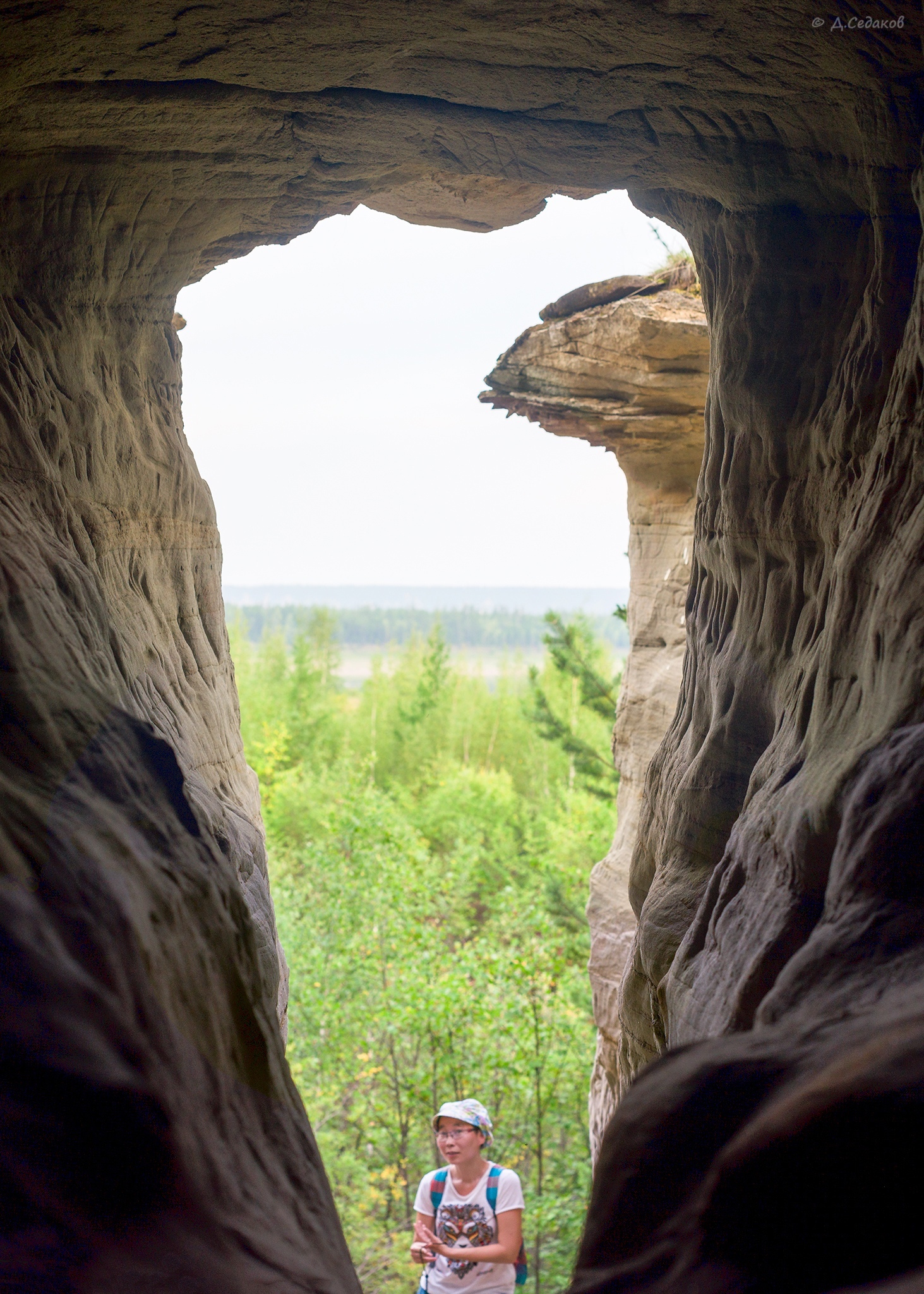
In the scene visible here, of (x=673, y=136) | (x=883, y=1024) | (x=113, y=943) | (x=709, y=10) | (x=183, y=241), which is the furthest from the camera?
(x=183, y=241)

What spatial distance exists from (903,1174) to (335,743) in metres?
29.8

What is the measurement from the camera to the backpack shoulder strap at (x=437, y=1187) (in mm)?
5402

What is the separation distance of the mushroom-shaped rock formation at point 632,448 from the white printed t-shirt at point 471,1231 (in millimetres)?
3408

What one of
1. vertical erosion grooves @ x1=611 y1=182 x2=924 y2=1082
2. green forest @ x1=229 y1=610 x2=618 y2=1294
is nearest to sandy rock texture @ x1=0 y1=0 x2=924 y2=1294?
vertical erosion grooves @ x1=611 y1=182 x2=924 y2=1082

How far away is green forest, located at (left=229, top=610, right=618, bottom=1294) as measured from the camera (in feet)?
48.0

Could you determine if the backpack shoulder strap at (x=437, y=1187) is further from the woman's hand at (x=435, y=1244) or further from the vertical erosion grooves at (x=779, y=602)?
the vertical erosion grooves at (x=779, y=602)

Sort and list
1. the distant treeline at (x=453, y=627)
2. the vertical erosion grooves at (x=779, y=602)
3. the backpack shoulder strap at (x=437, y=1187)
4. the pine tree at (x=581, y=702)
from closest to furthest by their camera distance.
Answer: the vertical erosion grooves at (x=779, y=602) < the backpack shoulder strap at (x=437, y=1187) < the pine tree at (x=581, y=702) < the distant treeline at (x=453, y=627)

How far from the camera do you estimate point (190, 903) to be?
3592mm

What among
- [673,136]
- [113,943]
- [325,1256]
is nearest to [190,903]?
[113,943]

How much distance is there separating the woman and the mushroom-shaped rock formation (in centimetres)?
339

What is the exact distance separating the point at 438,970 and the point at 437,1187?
12.6 meters

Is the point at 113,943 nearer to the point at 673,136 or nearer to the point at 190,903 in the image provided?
the point at 190,903

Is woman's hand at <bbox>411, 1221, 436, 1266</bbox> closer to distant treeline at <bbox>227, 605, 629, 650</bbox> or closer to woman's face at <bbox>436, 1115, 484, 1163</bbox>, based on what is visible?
woman's face at <bbox>436, 1115, 484, 1163</bbox>

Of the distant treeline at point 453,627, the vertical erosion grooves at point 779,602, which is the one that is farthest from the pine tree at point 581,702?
the distant treeline at point 453,627
